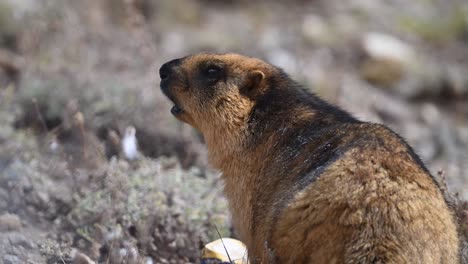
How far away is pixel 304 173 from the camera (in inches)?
212

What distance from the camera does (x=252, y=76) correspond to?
6391 millimetres

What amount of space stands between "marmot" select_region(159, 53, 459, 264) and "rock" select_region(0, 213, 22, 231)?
155cm

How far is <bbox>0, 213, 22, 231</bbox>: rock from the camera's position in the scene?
659 centimetres

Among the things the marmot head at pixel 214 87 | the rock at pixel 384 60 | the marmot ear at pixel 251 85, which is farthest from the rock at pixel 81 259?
the rock at pixel 384 60

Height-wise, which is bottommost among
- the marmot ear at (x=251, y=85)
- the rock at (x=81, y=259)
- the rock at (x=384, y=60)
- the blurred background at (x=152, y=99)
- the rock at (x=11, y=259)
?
the rock at (x=11, y=259)

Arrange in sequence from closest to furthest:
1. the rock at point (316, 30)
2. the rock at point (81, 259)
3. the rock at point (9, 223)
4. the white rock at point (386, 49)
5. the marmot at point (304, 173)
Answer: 1. the marmot at point (304, 173)
2. the rock at point (81, 259)
3. the rock at point (9, 223)
4. the white rock at point (386, 49)
5. the rock at point (316, 30)

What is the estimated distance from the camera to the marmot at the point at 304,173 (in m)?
4.71

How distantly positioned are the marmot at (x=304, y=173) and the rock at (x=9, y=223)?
1.55 metres

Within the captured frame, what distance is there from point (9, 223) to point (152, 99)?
380 cm

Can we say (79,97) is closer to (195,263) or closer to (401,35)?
(195,263)

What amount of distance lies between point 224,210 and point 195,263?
77 cm

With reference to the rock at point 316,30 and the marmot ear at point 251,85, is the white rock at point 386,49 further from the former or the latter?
the marmot ear at point 251,85

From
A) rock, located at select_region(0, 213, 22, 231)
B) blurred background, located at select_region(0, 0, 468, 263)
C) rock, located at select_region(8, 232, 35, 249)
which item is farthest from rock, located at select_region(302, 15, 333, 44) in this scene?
rock, located at select_region(8, 232, 35, 249)

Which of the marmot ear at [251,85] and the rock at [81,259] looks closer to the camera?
the rock at [81,259]
